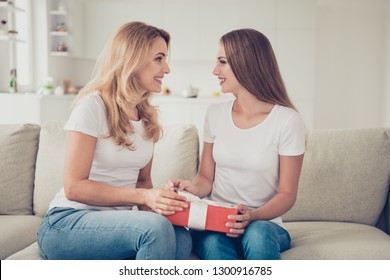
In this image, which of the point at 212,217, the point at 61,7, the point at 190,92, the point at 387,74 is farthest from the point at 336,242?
the point at 387,74

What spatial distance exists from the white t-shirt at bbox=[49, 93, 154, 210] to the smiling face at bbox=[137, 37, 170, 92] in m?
0.16

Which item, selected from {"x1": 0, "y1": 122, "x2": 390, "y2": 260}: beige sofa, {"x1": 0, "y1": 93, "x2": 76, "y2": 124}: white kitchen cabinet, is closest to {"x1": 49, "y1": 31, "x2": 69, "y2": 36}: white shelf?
{"x1": 0, "y1": 93, "x2": 76, "y2": 124}: white kitchen cabinet

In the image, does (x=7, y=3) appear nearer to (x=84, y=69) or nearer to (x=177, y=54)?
(x=84, y=69)

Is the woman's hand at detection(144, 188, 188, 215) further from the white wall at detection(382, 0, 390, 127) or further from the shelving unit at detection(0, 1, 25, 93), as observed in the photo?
the white wall at detection(382, 0, 390, 127)

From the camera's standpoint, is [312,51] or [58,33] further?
[312,51]

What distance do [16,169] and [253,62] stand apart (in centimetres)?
→ 104

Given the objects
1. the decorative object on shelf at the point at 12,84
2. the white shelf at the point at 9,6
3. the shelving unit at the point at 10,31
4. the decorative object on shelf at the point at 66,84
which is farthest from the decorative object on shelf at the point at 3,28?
the decorative object on shelf at the point at 66,84

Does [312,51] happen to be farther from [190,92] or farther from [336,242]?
[336,242]

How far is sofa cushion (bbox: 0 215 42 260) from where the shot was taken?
168cm

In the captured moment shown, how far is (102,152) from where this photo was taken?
1499 mm

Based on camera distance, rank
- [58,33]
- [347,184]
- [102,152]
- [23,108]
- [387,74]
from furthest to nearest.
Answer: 1. [387,74]
2. [58,33]
3. [23,108]
4. [347,184]
5. [102,152]

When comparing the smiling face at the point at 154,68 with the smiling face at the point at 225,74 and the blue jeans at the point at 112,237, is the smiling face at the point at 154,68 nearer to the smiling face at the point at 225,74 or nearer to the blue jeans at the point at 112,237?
the smiling face at the point at 225,74

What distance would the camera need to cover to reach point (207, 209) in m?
1.41
